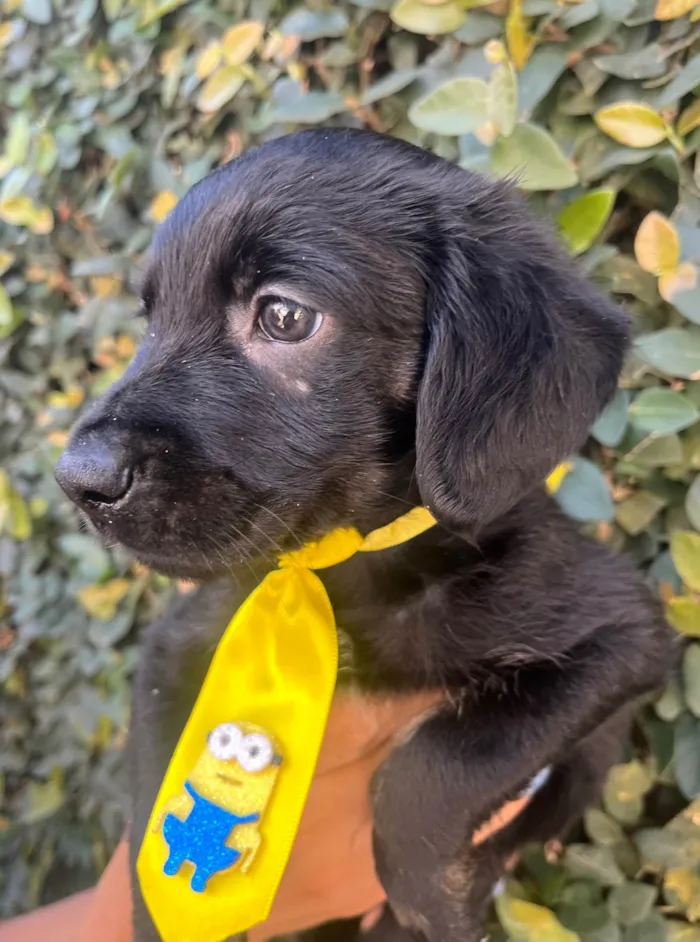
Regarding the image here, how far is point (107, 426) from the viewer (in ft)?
3.24

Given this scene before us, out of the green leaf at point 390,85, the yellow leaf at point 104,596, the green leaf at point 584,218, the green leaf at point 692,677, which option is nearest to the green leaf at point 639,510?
the green leaf at point 692,677

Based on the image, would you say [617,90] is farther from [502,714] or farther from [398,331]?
[502,714]

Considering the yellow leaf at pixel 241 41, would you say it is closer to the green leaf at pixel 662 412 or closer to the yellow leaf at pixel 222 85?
the yellow leaf at pixel 222 85

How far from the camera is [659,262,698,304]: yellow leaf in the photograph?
1.22 metres

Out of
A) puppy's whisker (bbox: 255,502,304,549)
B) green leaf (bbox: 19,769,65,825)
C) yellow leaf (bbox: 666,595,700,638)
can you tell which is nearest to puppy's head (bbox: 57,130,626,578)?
puppy's whisker (bbox: 255,502,304,549)

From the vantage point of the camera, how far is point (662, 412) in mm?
1287

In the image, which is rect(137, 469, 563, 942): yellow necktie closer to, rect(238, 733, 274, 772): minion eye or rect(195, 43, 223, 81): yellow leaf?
rect(238, 733, 274, 772): minion eye

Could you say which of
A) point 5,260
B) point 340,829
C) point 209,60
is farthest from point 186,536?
point 5,260

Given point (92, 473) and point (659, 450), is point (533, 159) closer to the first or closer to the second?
point (659, 450)

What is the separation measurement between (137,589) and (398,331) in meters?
1.32

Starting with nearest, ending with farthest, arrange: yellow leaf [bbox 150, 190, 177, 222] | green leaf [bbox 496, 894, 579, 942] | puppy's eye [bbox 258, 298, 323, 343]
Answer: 1. puppy's eye [bbox 258, 298, 323, 343]
2. green leaf [bbox 496, 894, 579, 942]
3. yellow leaf [bbox 150, 190, 177, 222]

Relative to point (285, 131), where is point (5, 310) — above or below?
below

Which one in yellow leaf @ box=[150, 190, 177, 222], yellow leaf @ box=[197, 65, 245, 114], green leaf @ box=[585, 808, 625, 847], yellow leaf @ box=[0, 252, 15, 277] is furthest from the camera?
yellow leaf @ box=[0, 252, 15, 277]

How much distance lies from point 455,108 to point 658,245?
420 mm
